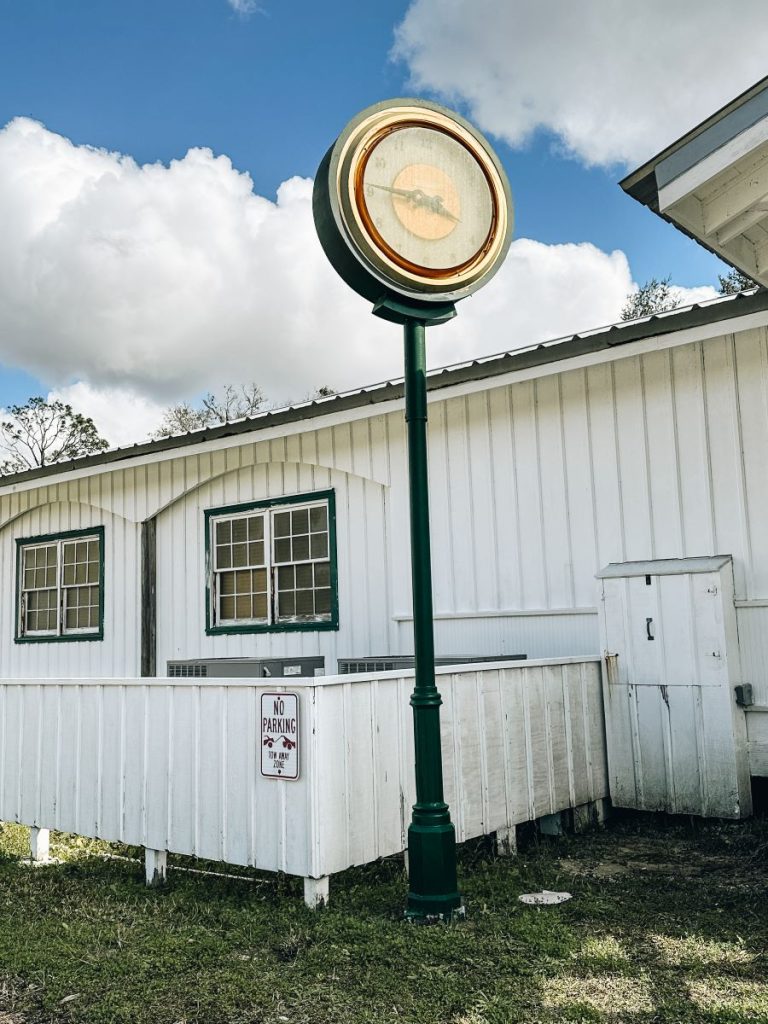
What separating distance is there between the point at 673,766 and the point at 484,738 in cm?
149

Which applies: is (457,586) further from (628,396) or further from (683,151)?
(683,151)

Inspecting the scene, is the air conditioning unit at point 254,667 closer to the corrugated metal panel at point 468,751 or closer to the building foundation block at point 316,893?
the corrugated metal panel at point 468,751

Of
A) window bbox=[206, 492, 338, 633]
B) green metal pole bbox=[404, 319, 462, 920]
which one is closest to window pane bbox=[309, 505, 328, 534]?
window bbox=[206, 492, 338, 633]

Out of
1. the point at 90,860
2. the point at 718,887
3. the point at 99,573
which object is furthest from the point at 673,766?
the point at 99,573

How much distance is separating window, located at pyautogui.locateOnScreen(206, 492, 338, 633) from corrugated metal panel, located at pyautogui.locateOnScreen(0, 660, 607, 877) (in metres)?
3.69

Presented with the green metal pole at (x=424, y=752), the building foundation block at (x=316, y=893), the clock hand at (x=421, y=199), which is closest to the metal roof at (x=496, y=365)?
the clock hand at (x=421, y=199)

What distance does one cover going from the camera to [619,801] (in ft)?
20.4

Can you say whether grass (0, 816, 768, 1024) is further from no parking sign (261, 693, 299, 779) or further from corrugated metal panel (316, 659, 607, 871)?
no parking sign (261, 693, 299, 779)

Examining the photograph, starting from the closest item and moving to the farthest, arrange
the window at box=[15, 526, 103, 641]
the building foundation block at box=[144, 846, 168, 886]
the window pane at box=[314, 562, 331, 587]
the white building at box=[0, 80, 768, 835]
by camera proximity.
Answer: the building foundation block at box=[144, 846, 168, 886]
the white building at box=[0, 80, 768, 835]
the window pane at box=[314, 562, 331, 587]
the window at box=[15, 526, 103, 641]

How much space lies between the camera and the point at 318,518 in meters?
9.51

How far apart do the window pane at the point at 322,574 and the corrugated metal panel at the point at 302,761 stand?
3613 mm

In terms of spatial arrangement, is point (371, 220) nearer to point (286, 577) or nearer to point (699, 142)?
point (699, 142)

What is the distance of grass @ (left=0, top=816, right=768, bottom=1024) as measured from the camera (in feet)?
10.7

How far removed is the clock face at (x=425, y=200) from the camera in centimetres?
439
